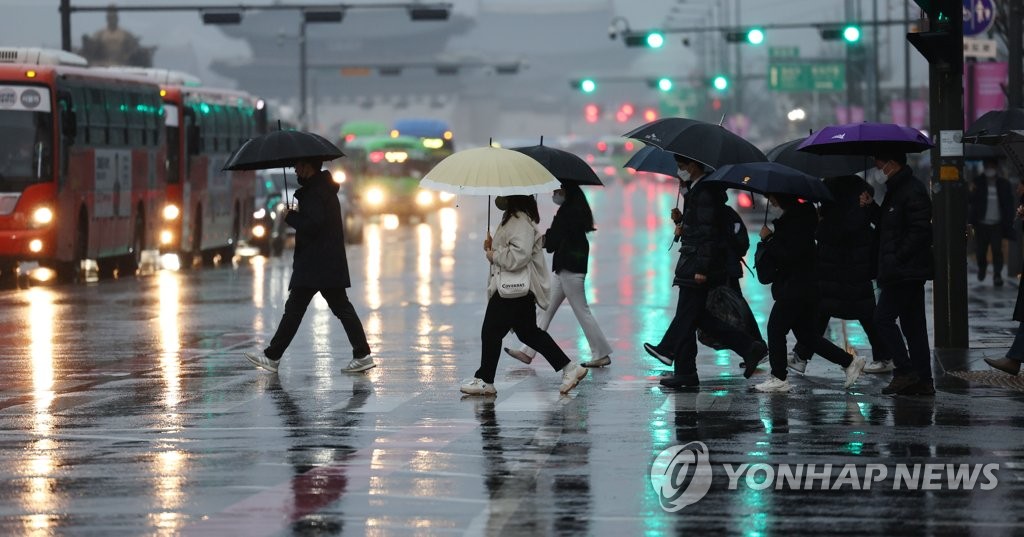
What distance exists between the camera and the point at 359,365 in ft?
51.5

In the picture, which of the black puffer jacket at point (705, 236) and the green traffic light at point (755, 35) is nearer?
the black puffer jacket at point (705, 236)

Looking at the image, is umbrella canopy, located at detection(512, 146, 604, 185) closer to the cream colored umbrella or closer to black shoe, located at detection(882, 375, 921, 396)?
the cream colored umbrella

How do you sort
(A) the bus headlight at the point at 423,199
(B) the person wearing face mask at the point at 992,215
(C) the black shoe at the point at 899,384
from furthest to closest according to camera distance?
(A) the bus headlight at the point at 423,199 → (B) the person wearing face mask at the point at 992,215 → (C) the black shoe at the point at 899,384

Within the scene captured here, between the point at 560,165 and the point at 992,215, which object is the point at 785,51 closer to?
the point at 992,215

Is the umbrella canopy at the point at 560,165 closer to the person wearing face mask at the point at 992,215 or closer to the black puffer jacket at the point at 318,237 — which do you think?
the black puffer jacket at the point at 318,237

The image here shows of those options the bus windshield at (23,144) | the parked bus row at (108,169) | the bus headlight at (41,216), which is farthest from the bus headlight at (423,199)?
the bus headlight at (41,216)

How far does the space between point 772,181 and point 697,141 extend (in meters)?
0.92

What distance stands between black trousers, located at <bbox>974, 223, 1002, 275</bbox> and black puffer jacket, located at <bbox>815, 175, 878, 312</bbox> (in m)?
13.6

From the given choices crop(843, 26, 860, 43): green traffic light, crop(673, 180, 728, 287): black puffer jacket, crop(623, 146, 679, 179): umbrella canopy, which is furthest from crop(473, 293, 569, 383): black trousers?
crop(843, 26, 860, 43): green traffic light

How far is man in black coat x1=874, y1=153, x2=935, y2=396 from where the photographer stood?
13.6 m

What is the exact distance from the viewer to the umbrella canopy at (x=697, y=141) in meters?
14.5

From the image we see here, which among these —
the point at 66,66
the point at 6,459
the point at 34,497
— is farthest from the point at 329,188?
the point at 66,66

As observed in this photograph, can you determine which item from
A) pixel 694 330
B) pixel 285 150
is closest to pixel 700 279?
pixel 694 330

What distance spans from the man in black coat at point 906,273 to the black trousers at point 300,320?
4.09 meters
